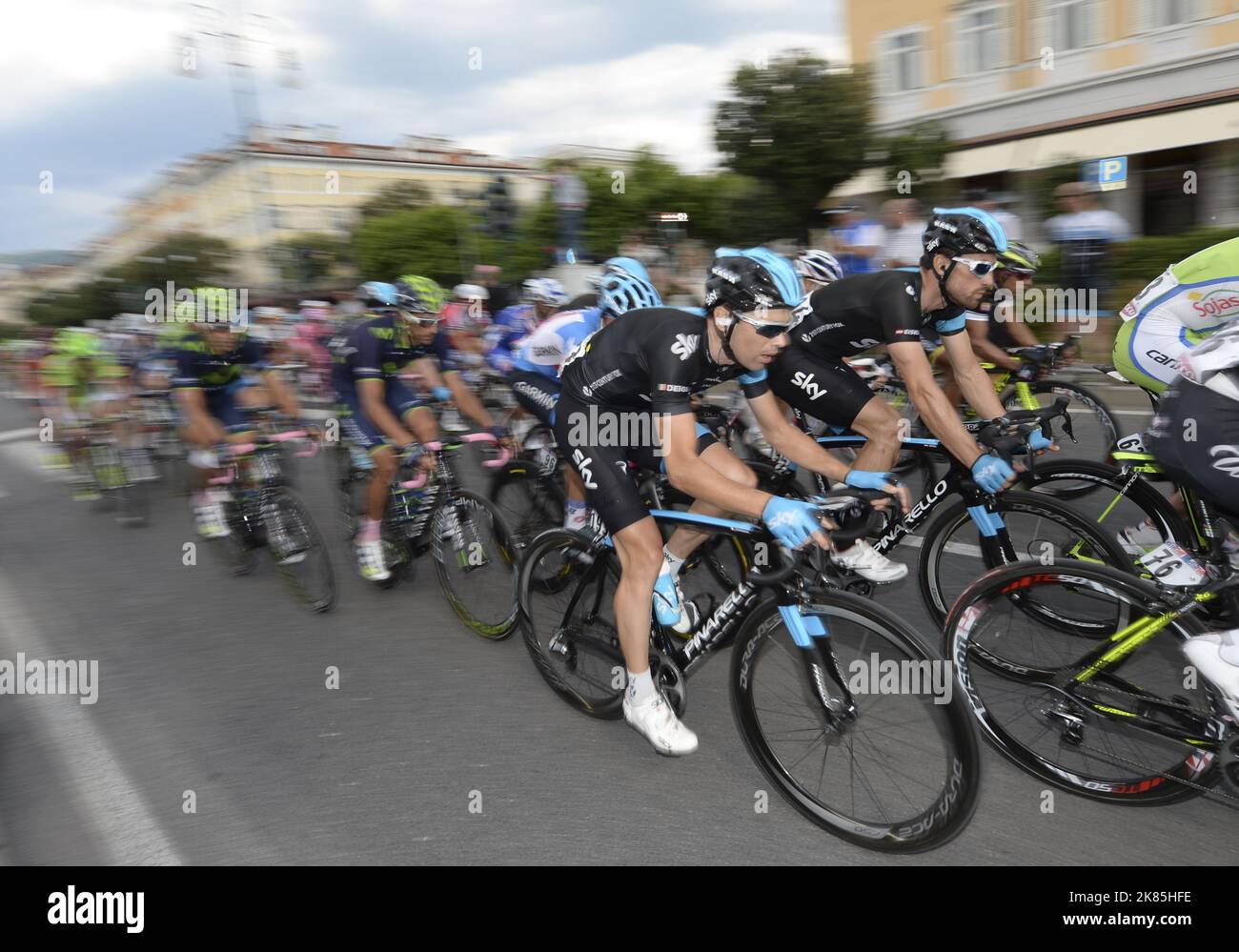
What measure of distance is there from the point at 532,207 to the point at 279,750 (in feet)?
75.2

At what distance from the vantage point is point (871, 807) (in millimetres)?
3010

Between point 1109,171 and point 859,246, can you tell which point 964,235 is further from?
point 1109,171

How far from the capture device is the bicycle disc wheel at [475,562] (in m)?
4.75

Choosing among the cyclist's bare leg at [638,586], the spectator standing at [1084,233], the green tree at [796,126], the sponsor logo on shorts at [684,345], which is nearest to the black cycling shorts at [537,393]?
the cyclist's bare leg at [638,586]

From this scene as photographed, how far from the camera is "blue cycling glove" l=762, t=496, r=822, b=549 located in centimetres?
276

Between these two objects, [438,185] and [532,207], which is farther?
[438,185]

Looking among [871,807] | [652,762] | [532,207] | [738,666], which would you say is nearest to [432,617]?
[652,762]

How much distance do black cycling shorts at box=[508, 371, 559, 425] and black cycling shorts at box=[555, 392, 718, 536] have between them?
1.72 meters

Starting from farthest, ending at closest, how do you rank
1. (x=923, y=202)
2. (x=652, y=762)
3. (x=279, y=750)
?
(x=923, y=202)
(x=279, y=750)
(x=652, y=762)

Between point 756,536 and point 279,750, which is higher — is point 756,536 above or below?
above

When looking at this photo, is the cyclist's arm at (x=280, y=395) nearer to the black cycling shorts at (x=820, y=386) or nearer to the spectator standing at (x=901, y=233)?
the black cycling shorts at (x=820, y=386)

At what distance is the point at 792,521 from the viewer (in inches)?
109

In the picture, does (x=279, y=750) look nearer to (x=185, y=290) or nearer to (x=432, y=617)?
(x=432, y=617)
